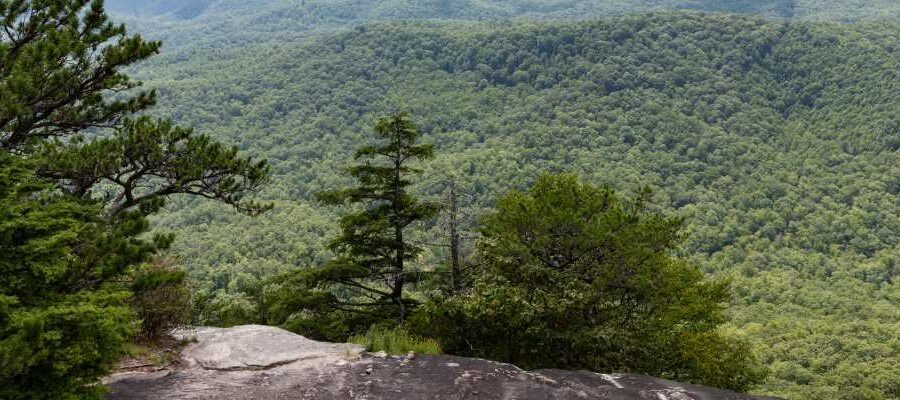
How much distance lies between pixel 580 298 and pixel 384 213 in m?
5.82

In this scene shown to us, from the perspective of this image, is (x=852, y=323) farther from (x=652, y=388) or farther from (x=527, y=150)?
(x=527, y=150)

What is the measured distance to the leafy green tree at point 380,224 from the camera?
47.8ft

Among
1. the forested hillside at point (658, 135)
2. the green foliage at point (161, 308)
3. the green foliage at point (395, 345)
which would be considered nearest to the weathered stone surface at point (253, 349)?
the green foliage at point (395, 345)

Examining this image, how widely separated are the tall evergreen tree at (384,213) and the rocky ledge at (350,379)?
6.16 metres

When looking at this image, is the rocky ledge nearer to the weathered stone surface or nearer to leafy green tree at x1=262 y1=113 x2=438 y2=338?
the weathered stone surface

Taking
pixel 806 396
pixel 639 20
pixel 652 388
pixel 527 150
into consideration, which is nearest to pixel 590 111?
pixel 527 150

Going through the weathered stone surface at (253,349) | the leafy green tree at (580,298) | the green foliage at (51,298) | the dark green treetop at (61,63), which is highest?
the dark green treetop at (61,63)

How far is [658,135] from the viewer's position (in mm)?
126750

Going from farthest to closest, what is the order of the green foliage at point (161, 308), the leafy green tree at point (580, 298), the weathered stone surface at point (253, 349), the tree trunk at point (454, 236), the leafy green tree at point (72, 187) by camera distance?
the tree trunk at point (454, 236)
the leafy green tree at point (580, 298)
the green foliage at point (161, 308)
the weathered stone surface at point (253, 349)
the leafy green tree at point (72, 187)

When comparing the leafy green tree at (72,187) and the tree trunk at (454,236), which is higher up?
the leafy green tree at (72,187)

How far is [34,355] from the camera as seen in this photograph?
4699 millimetres

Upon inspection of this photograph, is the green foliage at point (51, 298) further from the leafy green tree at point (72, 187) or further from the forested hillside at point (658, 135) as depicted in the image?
the forested hillside at point (658, 135)

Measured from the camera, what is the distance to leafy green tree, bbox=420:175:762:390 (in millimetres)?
11617

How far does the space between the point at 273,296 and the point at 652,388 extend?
11.7 meters
